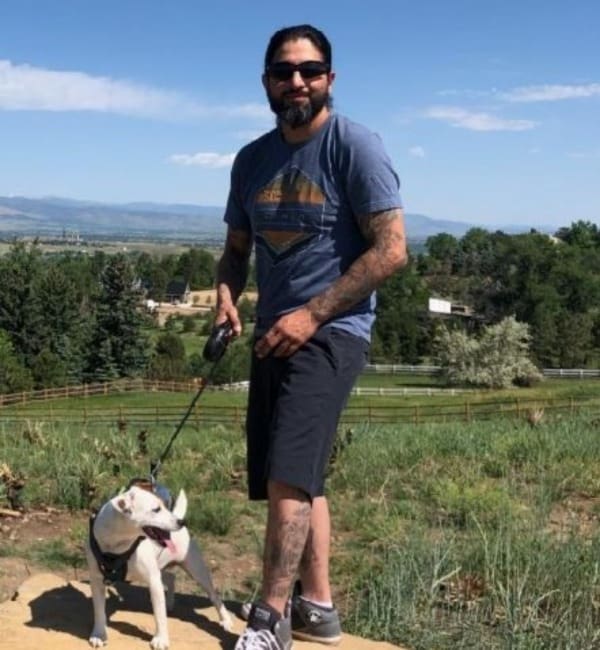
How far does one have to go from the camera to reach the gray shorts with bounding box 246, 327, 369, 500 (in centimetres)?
320

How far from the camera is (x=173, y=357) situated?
64.0m

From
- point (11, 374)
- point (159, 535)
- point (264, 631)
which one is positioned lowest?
point (11, 374)

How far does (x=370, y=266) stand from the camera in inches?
125

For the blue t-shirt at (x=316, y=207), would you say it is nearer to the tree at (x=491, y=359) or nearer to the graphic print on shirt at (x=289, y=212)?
the graphic print on shirt at (x=289, y=212)

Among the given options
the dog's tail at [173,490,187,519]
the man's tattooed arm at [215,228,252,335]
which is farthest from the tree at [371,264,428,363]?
the dog's tail at [173,490,187,519]

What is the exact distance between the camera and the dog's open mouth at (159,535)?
3.28 m

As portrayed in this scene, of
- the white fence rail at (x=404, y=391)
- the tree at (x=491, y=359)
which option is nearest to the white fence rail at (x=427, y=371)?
the tree at (x=491, y=359)

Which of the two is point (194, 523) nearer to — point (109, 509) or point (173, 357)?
point (109, 509)

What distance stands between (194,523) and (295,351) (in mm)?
2393

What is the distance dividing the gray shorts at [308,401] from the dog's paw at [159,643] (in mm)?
674

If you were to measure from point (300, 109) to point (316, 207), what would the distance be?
13.5 inches

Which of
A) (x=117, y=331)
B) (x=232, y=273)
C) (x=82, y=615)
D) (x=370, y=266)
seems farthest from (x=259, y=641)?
(x=117, y=331)

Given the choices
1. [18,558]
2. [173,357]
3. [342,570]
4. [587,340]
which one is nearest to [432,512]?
[342,570]

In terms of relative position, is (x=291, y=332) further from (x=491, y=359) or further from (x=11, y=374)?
(x=491, y=359)
